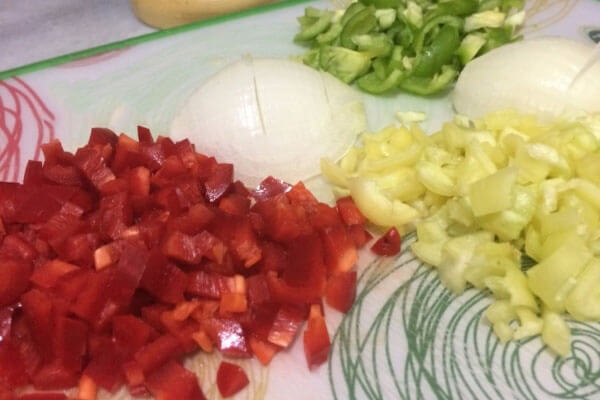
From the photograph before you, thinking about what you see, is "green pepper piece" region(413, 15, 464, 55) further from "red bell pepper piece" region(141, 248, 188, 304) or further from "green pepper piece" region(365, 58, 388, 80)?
"red bell pepper piece" region(141, 248, 188, 304)

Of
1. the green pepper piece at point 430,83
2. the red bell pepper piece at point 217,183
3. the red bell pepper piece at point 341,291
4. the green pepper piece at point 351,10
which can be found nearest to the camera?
the red bell pepper piece at point 341,291

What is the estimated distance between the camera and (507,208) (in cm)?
122

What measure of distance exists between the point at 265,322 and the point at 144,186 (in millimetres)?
341

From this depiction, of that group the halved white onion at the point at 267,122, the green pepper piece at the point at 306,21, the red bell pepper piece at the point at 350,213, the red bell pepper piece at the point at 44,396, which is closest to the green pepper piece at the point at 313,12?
the green pepper piece at the point at 306,21

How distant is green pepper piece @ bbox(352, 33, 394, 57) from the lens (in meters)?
1.69

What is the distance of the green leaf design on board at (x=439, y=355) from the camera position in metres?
1.12

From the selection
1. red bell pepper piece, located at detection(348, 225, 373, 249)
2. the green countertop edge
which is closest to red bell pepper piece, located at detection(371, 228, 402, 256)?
red bell pepper piece, located at detection(348, 225, 373, 249)

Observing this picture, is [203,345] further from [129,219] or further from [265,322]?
[129,219]

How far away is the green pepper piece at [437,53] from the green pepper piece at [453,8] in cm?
6

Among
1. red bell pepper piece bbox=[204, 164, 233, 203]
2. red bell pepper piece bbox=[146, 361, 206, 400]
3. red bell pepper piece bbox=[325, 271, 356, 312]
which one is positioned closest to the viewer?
red bell pepper piece bbox=[146, 361, 206, 400]

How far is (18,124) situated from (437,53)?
3.19 feet

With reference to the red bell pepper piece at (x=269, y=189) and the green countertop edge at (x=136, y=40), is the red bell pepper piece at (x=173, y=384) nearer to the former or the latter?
the red bell pepper piece at (x=269, y=189)

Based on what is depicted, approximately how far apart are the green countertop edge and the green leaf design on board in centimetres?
92

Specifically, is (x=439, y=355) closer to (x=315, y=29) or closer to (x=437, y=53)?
(x=437, y=53)
